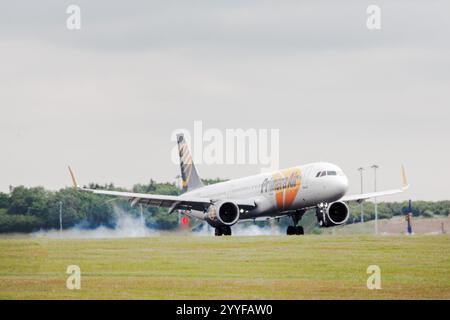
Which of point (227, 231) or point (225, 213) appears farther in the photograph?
point (227, 231)

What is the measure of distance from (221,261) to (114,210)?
160 feet

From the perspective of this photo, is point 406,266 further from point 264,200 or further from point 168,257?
point 264,200

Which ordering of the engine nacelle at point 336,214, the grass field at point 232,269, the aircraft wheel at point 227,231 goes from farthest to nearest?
1. the aircraft wheel at point 227,231
2. the engine nacelle at point 336,214
3. the grass field at point 232,269

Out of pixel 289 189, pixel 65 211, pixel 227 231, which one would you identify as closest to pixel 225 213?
pixel 227 231

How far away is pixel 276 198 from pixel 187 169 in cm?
2323

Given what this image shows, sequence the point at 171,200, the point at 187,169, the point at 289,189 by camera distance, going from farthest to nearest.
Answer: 1. the point at 187,169
2. the point at 171,200
3. the point at 289,189

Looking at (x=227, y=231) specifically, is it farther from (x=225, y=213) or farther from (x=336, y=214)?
(x=336, y=214)

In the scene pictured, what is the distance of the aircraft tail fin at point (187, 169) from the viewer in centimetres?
9281

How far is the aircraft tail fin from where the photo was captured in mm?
92812

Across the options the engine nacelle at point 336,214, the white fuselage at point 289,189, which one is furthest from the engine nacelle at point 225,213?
the engine nacelle at point 336,214

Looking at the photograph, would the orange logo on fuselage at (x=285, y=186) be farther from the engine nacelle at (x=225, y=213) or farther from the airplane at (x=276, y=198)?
the engine nacelle at (x=225, y=213)

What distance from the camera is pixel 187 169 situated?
3738 inches

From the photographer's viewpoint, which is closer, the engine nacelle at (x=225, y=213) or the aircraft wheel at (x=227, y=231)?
the engine nacelle at (x=225, y=213)

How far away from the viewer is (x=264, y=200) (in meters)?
74.0
